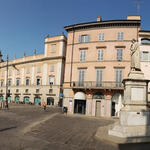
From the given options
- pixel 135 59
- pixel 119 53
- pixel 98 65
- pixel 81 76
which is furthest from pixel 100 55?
pixel 135 59

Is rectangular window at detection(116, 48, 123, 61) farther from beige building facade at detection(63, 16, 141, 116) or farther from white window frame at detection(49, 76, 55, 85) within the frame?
white window frame at detection(49, 76, 55, 85)

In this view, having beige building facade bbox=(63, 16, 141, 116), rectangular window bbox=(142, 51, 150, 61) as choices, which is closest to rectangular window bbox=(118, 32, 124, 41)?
beige building facade bbox=(63, 16, 141, 116)

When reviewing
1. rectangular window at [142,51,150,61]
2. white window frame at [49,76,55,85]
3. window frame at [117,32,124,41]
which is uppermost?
window frame at [117,32,124,41]

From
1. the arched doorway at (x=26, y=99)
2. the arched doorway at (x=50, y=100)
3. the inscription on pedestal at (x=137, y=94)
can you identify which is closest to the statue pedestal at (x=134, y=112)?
the inscription on pedestal at (x=137, y=94)

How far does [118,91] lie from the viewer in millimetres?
23484

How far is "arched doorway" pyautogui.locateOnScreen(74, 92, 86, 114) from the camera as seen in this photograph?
84.0 ft

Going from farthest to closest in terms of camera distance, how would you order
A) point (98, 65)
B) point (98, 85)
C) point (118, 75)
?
point (98, 65) → point (98, 85) → point (118, 75)

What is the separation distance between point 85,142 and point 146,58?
68.2 ft

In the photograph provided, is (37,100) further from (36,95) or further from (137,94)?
(137,94)

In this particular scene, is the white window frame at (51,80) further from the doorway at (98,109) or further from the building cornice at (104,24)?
the doorway at (98,109)

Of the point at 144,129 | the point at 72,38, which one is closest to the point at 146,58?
the point at 72,38

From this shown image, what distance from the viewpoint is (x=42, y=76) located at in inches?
1560

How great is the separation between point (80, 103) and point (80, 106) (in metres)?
0.52

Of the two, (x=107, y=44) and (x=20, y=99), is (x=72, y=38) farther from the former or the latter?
(x=20, y=99)
